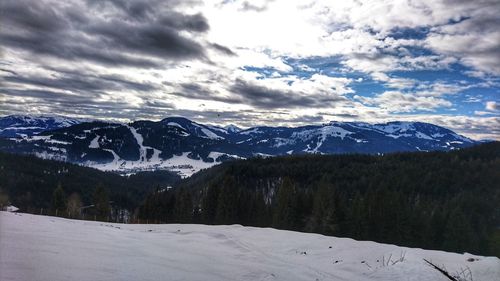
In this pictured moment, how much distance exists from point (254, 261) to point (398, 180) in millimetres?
153643

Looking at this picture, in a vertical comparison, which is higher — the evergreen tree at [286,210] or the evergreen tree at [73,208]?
the evergreen tree at [286,210]

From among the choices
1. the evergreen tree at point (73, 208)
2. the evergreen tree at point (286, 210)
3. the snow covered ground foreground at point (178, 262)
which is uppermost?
the snow covered ground foreground at point (178, 262)

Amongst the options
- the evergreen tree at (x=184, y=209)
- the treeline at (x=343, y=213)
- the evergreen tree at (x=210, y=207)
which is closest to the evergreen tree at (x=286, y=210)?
the treeline at (x=343, y=213)

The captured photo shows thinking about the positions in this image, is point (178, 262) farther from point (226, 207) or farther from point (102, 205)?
point (102, 205)

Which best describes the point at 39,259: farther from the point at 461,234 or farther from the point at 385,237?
the point at 461,234

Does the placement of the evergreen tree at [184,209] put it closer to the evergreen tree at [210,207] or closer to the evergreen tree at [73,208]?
the evergreen tree at [210,207]

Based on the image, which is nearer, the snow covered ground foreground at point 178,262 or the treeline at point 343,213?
the snow covered ground foreground at point 178,262

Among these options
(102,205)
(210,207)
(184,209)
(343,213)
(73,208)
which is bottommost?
(73,208)

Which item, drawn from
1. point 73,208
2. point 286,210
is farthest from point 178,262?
point 73,208

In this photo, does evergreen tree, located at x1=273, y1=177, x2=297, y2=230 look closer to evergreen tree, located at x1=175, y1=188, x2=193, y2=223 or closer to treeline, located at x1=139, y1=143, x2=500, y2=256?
treeline, located at x1=139, y1=143, x2=500, y2=256

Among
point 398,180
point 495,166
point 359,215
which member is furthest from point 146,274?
point 495,166

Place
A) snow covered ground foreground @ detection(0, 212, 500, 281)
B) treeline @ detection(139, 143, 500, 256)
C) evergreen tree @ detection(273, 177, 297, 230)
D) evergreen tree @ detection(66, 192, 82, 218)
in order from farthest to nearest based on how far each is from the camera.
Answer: evergreen tree @ detection(273, 177, 297, 230) → treeline @ detection(139, 143, 500, 256) → evergreen tree @ detection(66, 192, 82, 218) → snow covered ground foreground @ detection(0, 212, 500, 281)

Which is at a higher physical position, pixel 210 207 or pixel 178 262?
pixel 178 262

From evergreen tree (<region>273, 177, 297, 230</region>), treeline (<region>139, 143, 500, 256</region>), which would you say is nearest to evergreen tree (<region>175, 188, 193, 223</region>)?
treeline (<region>139, 143, 500, 256</region>)
